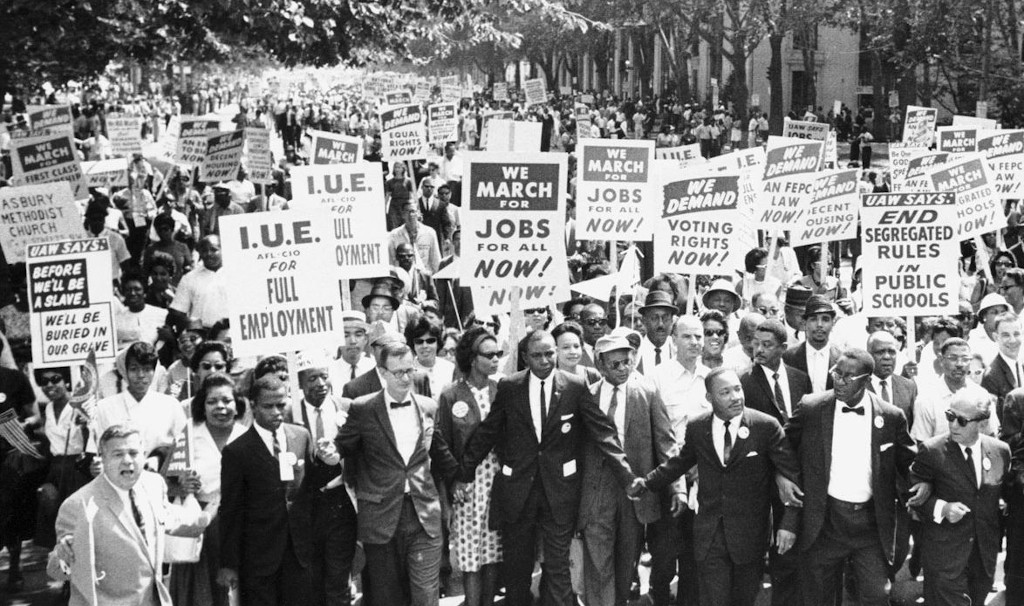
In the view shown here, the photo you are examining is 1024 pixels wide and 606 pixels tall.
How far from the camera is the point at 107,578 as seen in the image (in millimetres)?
6973

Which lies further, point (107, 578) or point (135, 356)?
point (135, 356)

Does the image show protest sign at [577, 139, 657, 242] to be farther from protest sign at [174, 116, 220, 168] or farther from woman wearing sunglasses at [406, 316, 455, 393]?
protest sign at [174, 116, 220, 168]

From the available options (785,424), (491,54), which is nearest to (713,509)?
(785,424)

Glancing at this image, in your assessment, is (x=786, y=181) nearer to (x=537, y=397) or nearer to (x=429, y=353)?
(x=429, y=353)

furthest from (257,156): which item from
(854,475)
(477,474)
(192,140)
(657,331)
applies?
(854,475)

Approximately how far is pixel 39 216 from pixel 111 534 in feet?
21.8

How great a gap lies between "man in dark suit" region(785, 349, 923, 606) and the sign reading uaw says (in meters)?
2.34

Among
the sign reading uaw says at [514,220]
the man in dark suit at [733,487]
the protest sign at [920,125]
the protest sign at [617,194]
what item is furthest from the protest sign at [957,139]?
the man in dark suit at [733,487]

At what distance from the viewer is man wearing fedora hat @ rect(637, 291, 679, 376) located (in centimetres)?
983

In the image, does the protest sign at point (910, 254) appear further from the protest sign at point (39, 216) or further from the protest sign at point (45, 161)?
the protest sign at point (45, 161)

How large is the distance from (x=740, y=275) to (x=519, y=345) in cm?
612

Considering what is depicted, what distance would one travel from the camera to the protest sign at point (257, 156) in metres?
19.6

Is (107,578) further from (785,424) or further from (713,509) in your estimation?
(785,424)

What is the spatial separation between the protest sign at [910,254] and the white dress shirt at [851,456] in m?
2.29
